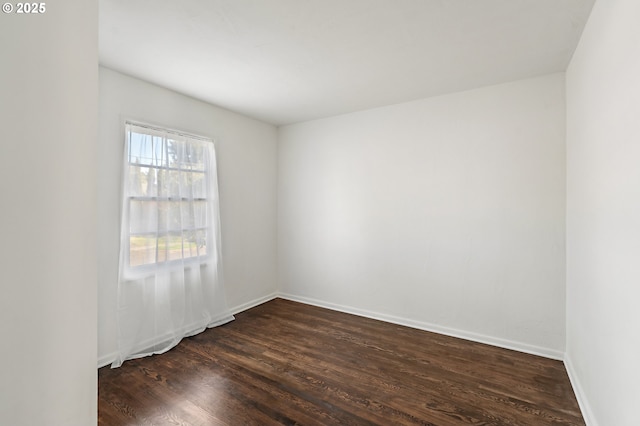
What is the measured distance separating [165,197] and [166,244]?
1.62ft

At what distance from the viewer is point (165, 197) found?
2906mm

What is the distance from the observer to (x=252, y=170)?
13.3ft

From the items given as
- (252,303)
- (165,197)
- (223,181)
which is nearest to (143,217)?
(165,197)

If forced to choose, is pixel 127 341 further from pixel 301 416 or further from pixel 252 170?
pixel 252 170

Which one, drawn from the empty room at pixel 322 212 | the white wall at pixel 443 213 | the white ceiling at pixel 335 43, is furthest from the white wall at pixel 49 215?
the white wall at pixel 443 213

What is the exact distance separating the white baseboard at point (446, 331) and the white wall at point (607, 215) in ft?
1.24

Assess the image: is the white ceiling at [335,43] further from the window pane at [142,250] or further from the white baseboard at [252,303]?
the white baseboard at [252,303]

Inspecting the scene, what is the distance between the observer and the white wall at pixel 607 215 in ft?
4.04

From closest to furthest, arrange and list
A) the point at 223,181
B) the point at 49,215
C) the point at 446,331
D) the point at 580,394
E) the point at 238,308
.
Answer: the point at 49,215, the point at 580,394, the point at 446,331, the point at 223,181, the point at 238,308

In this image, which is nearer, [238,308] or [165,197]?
[165,197]

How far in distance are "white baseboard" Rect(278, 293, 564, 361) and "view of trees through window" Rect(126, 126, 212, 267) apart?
189cm

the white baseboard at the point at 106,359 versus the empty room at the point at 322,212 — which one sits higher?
the empty room at the point at 322,212

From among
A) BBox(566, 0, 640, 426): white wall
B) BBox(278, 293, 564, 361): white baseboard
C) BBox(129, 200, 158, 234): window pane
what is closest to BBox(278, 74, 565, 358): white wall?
BBox(278, 293, 564, 361): white baseboard

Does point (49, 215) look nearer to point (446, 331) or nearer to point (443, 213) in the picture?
point (443, 213)
